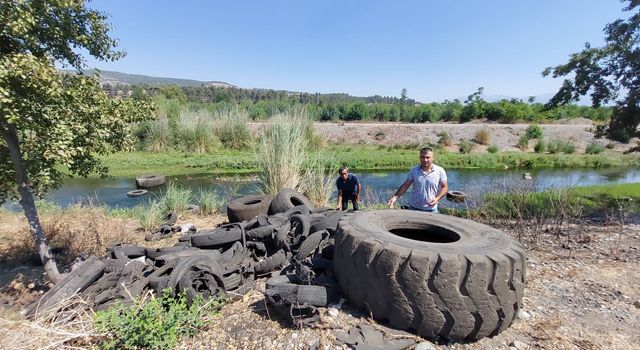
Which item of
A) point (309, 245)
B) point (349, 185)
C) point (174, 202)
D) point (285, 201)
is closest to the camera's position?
point (309, 245)

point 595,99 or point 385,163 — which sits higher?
point 595,99

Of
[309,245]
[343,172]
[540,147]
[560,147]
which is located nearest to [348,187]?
[343,172]

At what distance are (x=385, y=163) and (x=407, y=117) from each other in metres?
29.6

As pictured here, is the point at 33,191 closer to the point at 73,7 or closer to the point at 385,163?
the point at 73,7

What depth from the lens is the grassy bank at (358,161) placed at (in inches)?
611

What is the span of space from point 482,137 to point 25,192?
2777 cm

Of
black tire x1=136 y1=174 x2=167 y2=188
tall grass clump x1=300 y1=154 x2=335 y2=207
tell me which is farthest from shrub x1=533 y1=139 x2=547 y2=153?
black tire x1=136 y1=174 x2=167 y2=188

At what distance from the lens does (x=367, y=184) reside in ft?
45.0

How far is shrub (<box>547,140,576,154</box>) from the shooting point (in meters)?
23.6

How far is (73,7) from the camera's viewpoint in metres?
3.40

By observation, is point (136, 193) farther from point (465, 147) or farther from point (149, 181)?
point (465, 147)

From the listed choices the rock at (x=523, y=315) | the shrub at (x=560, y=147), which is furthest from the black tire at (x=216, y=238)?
the shrub at (x=560, y=147)

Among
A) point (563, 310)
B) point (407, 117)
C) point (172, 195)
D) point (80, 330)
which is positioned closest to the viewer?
point (80, 330)

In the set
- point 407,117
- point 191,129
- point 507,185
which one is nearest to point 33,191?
point 507,185
